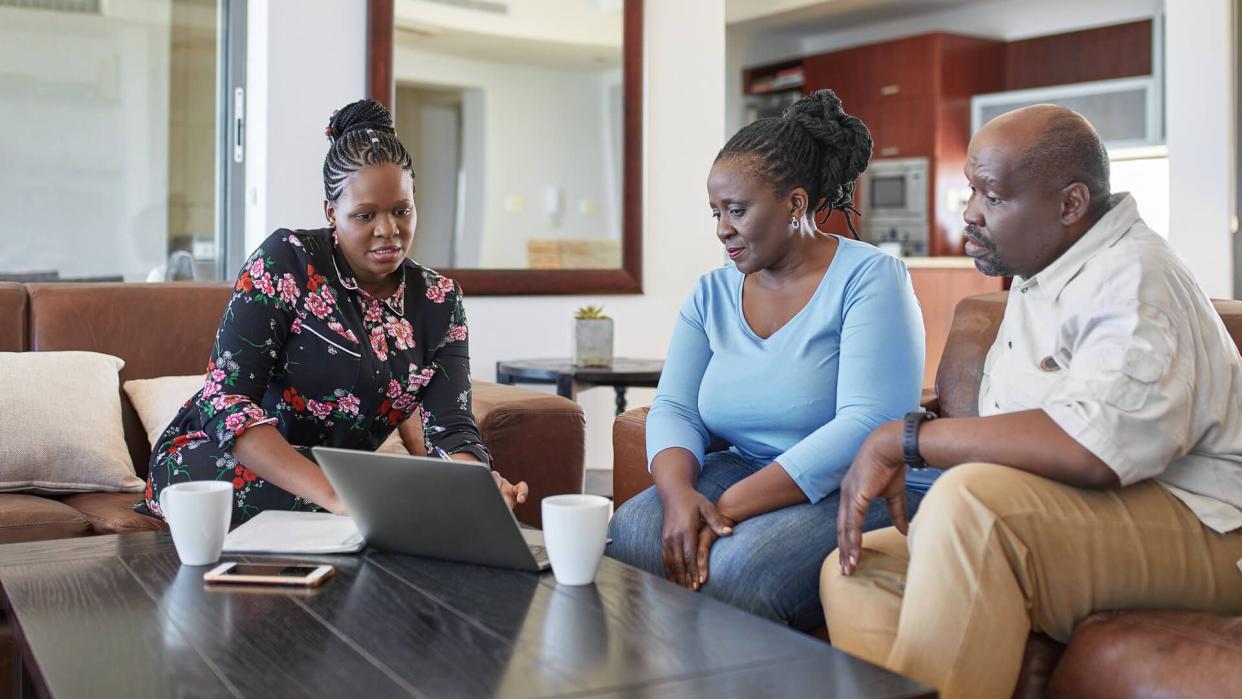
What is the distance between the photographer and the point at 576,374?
3352mm

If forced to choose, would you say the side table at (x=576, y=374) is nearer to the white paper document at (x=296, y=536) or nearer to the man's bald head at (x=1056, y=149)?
the white paper document at (x=296, y=536)

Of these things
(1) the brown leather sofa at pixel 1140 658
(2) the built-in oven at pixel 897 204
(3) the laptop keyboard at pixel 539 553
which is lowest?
(1) the brown leather sofa at pixel 1140 658

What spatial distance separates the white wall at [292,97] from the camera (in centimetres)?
373

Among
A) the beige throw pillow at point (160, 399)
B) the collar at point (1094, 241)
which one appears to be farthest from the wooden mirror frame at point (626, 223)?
the collar at point (1094, 241)

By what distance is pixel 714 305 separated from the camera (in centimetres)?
203

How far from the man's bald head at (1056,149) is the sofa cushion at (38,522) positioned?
160 cm

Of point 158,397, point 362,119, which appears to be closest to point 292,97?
point 158,397

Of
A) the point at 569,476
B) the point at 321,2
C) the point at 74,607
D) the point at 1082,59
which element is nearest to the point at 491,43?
the point at 321,2

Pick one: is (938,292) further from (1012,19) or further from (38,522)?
(38,522)

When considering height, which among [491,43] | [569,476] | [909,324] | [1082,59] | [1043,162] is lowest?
[569,476]

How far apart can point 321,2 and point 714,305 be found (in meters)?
2.28

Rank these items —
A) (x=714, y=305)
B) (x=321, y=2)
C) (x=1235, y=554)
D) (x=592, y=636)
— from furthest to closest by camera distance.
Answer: (x=321, y=2), (x=714, y=305), (x=1235, y=554), (x=592, y=636)

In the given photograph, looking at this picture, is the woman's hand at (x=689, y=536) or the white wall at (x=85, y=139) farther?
the white wall at (x=85, y=139)

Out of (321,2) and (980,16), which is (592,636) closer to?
(321,2)
